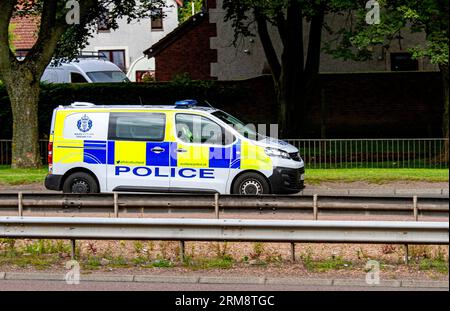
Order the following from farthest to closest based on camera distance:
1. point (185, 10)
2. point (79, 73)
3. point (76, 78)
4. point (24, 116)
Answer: point (185, 10)
point (76, 78)
point (79, 73)
point (24, 116)

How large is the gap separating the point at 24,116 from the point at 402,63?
50.7 ft

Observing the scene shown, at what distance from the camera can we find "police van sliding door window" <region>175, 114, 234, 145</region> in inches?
728

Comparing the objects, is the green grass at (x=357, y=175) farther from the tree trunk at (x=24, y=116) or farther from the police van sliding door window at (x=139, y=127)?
the police van sliding door window at (x=139, y=127)

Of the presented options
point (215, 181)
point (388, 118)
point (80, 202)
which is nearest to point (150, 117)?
point (215, 181)

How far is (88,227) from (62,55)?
19.3m

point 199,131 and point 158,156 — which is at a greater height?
point 199,131

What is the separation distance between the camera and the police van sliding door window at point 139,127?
61.1ft

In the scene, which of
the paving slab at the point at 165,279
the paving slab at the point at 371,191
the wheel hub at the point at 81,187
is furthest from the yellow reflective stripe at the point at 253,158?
the paving slab at the point at 165,279

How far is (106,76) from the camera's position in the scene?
35000 mm

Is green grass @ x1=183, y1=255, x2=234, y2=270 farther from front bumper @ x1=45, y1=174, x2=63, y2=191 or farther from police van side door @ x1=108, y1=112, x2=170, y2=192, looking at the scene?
front bumper @ x1=45, y1=174, x2=63, y2=191

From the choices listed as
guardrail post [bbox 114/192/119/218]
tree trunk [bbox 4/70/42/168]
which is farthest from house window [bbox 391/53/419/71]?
guardrail post [bbox 114/192/119/218]

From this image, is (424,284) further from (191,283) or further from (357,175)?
(357,175)

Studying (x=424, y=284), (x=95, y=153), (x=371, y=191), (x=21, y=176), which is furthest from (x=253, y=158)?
(x=21, y=176)

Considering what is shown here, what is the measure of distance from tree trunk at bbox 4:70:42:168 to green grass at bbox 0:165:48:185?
513mm
